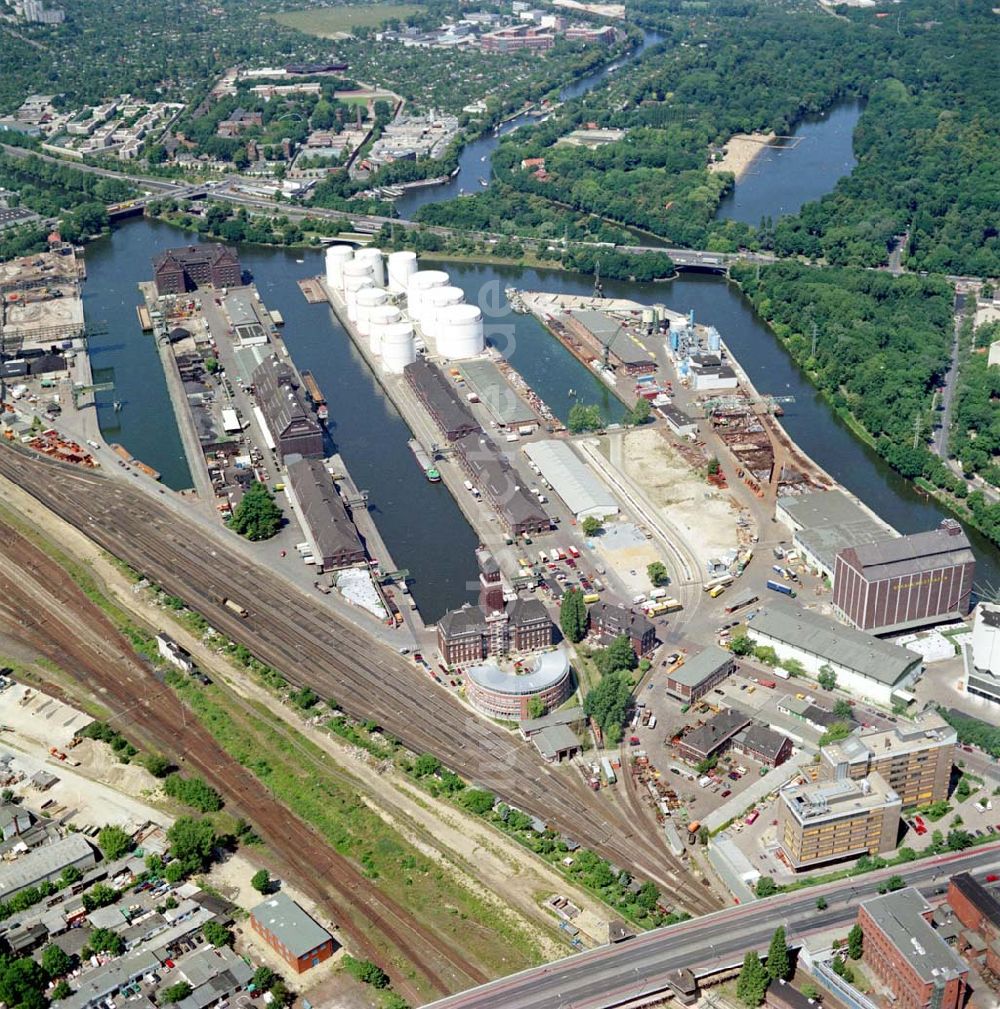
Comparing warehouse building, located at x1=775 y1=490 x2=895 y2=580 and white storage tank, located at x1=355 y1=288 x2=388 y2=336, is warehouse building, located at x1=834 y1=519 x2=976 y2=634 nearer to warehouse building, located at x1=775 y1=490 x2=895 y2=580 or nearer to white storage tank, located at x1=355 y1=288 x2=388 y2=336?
warehouse building, located at x1=775 y1=490 x2=895 y2=580

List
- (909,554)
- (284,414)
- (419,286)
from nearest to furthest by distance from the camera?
(909,554) < (284,414) < (419,286)

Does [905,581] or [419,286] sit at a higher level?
[905,581]

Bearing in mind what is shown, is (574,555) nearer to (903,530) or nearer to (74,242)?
(903,530)

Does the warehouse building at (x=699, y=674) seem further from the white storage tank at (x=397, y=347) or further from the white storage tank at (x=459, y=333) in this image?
the white storage tank at (x=459, y=333)

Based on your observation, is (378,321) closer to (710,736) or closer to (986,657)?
(710,736)

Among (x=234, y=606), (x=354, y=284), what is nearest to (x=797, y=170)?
(x=354, y=284)

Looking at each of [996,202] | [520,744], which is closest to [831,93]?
[996,202]
